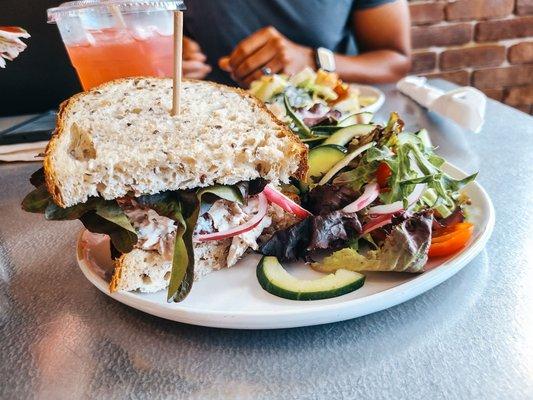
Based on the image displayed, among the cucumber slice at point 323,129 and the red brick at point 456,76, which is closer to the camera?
the cucumber slice at point 323,129

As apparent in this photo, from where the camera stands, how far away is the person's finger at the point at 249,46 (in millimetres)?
2115

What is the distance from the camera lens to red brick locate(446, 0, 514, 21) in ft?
8.87

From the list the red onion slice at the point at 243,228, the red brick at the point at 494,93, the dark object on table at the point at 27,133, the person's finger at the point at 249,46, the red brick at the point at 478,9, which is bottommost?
the red brick at the point at 494,93

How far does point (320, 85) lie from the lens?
1742 mm

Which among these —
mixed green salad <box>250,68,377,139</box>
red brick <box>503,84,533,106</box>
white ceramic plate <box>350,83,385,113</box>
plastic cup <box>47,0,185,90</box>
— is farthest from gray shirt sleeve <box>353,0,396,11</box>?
plastic cup <box>47,0,185,90</box>

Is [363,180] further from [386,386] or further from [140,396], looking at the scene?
A: [140,396]

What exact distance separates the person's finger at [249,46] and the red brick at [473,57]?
117 centimetres

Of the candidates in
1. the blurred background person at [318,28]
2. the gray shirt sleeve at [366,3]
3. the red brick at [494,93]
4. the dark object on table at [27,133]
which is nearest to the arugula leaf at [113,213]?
the dark object on table at [27,133]

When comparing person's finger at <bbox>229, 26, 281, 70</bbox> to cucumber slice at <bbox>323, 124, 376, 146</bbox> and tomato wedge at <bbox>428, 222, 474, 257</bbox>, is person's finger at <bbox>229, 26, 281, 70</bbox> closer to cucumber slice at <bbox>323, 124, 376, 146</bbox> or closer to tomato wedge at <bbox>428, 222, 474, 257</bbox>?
cucumber slice at <bbox>323, 124, 376, 146</bbox>

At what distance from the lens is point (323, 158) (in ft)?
3.49

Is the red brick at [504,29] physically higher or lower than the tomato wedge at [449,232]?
lower

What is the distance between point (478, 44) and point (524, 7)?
0.28 metres

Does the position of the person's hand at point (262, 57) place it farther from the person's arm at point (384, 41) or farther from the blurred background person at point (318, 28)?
the person's arm at point (384, 41)

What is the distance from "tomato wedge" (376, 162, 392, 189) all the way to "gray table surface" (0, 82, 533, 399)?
8.1 inches
